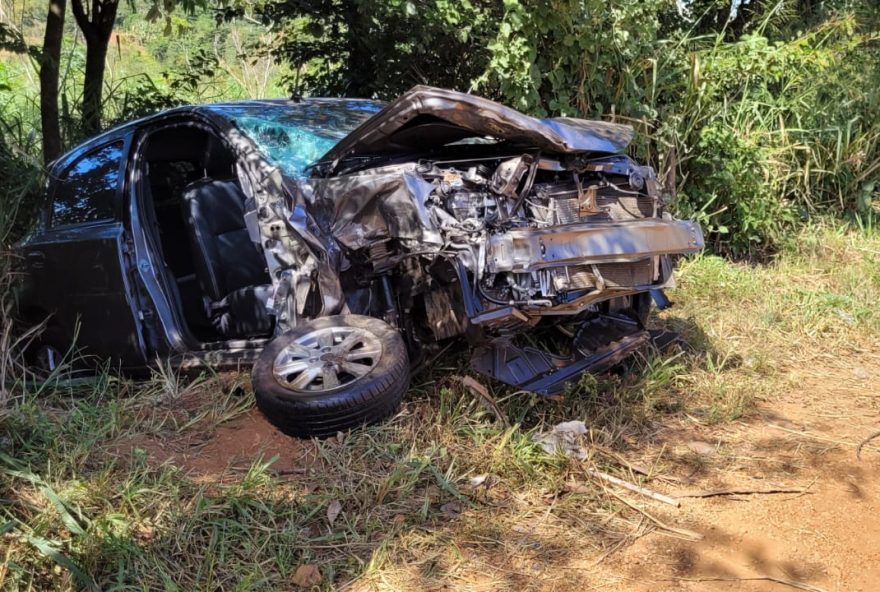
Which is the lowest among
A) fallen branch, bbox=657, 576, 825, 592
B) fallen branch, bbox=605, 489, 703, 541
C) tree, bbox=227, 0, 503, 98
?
fallen branch, bbox=605, 489, 703, 541

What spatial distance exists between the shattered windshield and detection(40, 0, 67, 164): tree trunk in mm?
2722

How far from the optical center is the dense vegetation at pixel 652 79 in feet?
18.4

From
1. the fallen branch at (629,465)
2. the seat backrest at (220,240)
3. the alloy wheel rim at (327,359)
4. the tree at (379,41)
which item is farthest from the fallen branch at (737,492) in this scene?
the tree at (379,41)

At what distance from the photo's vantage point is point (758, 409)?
390cm

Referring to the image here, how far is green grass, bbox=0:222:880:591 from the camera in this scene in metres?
2.48

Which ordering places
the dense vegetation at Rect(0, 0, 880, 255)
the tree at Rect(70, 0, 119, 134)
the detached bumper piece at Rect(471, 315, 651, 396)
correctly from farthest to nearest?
the tree at Rect(70, 0, 119, 134), the dense vegetation at Rect(0, 0, 880, 255), the detached bumper piece at Rect(471, 315, 651, 396)

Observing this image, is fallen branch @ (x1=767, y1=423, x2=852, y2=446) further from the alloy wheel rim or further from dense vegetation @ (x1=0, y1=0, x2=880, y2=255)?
dense vegetation @ (x1=0, y1=0, x2=880, y2=255)

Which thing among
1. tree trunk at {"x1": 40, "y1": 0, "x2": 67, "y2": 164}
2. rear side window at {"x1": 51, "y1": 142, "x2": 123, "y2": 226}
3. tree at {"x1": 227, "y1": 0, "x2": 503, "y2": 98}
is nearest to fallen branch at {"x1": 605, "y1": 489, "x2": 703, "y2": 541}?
rear side window at {"x1": 51, "y1": 142, "x2": 123, "y2": 226}

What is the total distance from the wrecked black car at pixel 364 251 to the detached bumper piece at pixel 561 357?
0.01m

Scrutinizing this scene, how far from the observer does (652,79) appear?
20.1 ft

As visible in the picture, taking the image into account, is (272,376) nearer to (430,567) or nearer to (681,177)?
(430,567)

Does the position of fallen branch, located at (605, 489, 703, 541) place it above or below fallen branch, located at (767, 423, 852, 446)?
above

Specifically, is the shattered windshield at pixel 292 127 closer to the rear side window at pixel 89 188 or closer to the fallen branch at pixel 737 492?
the rear side window at pixel 89 188

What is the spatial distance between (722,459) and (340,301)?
76.2 inches
